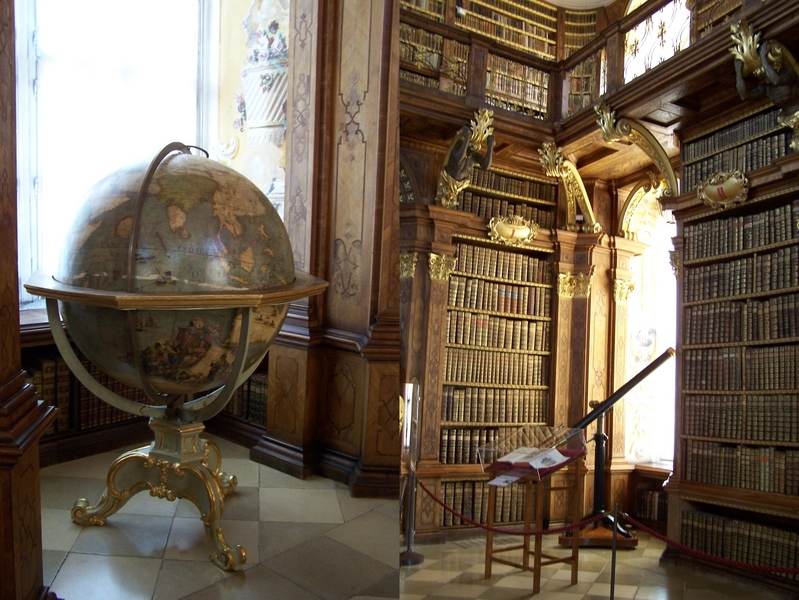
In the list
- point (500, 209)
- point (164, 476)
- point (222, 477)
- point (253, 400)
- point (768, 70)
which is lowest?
point (222, 477)

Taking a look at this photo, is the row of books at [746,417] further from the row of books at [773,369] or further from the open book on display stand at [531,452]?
the open book on display stand at [531,452]

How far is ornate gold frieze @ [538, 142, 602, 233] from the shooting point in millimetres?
844

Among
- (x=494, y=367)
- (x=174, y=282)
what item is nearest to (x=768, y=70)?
(x=494, y=367)

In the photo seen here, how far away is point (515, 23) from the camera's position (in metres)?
0.86

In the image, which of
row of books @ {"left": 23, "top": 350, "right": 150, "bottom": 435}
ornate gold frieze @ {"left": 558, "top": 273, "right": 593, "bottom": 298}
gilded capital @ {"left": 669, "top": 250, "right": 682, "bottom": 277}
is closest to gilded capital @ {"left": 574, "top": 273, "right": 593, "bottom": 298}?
ornate gold frieze @ {"left": 558, "top": 273, "right": 593, "bottom": 298}

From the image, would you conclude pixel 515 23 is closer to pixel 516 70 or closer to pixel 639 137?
pixel 516 70

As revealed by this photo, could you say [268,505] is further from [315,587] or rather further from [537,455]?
[537,455]

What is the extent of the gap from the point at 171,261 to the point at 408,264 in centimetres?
140

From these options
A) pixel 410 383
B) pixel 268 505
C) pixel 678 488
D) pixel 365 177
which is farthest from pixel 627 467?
pixel 365 177

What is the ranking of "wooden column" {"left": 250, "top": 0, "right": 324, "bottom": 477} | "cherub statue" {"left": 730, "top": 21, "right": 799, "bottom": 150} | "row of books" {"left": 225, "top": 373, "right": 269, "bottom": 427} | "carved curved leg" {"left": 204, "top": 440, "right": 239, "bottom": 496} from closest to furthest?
"cherub statue" {"left": 730, "top": 21, "right": 799, "bottom": 150}
"carved curved leg" {"left": 204, "top": 440, "right": 239, "bottom": 496}
"wooden column" {"left": 250, "top": 0, "right": 324, "bottom": 477}
"row of books" {"left": 225, "top": 373, "right": 269, "bottom": 427}

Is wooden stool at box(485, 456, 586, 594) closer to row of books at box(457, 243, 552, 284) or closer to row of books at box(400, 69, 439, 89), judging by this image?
row of books at box(457, 243, 552, 284)

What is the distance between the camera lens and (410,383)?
0.79m

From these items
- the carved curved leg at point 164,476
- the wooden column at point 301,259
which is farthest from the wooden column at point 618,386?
the wooden column at point 301,259

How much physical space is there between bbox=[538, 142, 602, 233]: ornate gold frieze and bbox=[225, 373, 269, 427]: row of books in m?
3.36
